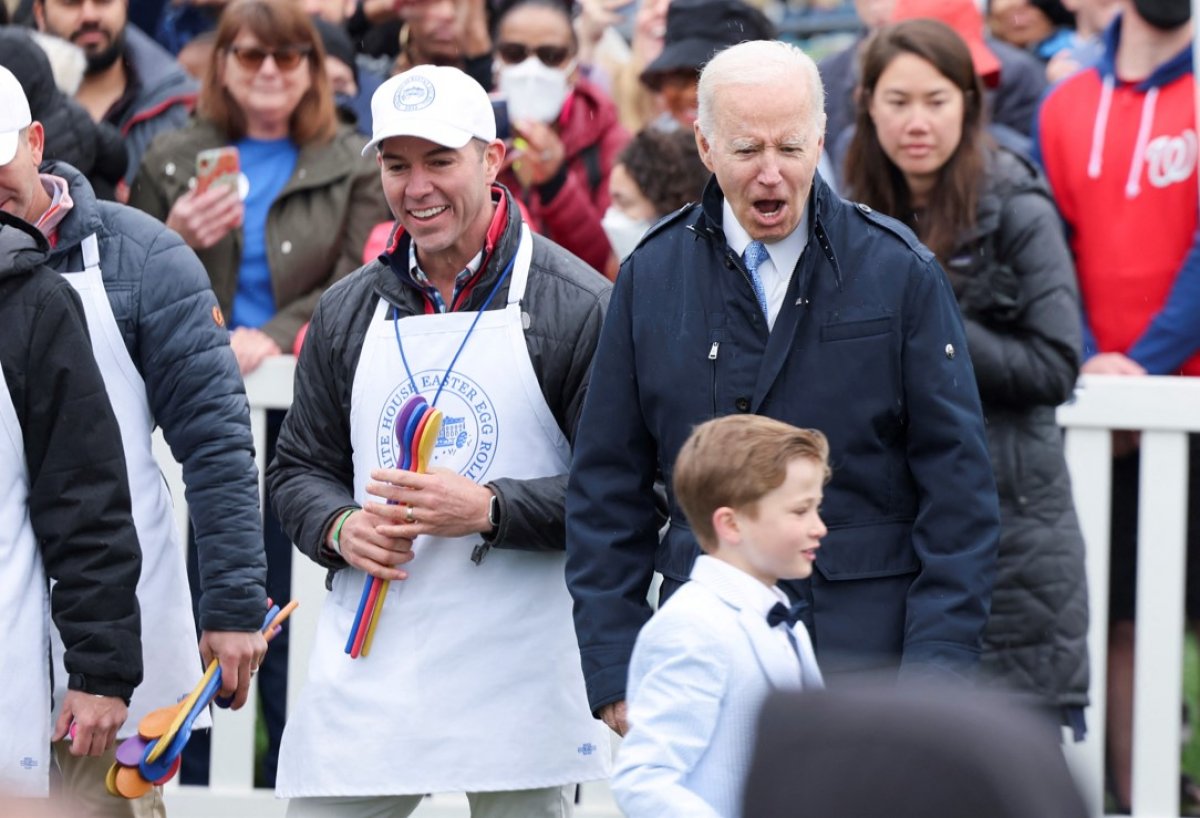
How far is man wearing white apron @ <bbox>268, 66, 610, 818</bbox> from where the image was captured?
14.5ft

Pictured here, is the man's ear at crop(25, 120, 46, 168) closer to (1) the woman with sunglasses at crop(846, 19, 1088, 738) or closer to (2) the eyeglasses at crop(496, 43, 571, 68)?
(1) the woman with sunglasses at crop(846, 19, 1088, 738)

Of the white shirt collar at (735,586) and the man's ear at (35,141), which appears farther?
the man's ear at (35,141)

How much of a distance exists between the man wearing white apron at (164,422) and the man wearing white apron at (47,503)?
371 mm

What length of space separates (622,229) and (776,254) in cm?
231

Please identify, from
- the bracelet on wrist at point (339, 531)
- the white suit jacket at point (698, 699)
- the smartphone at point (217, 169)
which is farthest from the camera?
the smartphone at point (217, 169)

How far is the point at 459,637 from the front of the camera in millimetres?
4453

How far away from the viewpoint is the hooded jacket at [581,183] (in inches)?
261

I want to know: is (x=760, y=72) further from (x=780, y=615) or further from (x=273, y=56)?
(x=273, y=56)

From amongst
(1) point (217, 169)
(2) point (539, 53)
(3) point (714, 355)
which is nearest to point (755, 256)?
(3) point (714, 355)

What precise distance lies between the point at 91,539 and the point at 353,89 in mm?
3555

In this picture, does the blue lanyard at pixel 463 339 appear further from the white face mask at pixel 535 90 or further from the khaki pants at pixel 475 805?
the white face mask at pixel 535 90

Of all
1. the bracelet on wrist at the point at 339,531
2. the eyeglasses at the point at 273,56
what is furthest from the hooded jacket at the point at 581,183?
the bracelet on wrist at the point at 339,531

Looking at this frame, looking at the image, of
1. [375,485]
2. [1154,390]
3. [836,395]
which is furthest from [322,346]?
[1154,390]

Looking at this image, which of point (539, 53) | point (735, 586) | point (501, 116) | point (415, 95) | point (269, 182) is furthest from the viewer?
point (539, 53)
